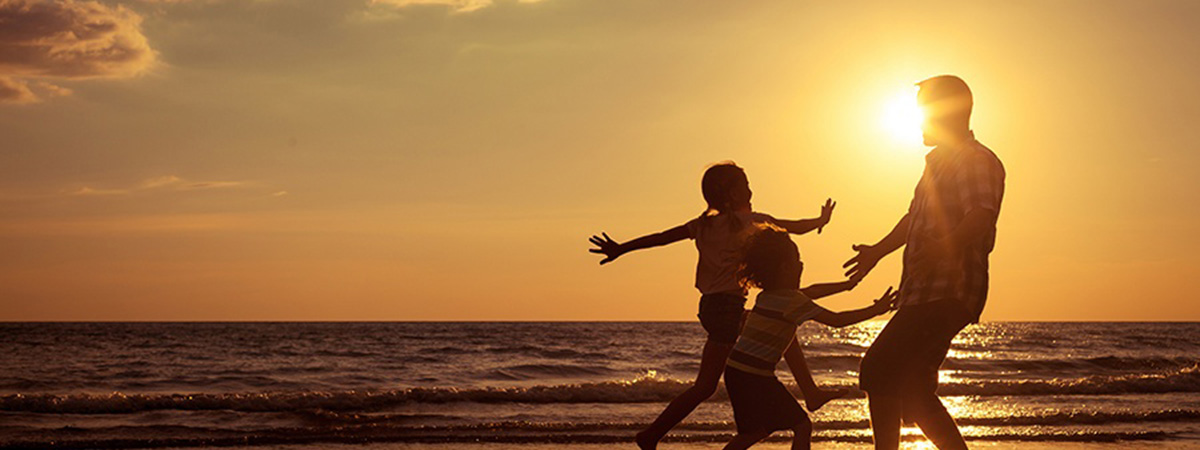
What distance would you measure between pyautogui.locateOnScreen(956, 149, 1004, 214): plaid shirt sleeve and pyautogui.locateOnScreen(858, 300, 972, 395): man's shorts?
1.50ft

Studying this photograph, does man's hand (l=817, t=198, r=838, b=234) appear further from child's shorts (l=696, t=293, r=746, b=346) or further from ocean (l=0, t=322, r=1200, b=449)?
ocean (l=0, t=322, r=1200, b=449)

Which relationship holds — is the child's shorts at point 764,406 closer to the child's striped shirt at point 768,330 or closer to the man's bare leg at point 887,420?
the child's striped shirt at point 768,330

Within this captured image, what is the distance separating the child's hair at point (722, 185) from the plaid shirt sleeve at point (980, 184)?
181 cm

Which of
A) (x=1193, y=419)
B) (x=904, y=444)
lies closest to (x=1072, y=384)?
(x=1193, y=419)

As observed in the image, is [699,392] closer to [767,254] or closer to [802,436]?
[802,436]

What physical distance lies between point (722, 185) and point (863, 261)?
1355mm

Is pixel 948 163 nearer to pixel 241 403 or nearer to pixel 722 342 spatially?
pixel 722 342

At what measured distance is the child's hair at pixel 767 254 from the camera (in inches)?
232

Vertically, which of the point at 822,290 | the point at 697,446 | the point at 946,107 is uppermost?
the point at 946,107

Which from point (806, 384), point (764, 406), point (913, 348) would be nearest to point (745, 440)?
point (764, 406)

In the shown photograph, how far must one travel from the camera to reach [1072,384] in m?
19.2

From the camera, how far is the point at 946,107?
17.6ft

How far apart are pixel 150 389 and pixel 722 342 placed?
21.3 m

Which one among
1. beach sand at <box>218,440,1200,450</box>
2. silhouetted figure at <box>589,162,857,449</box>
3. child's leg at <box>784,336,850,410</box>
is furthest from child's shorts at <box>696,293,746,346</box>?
beach sand at <box>218,440,1200,450</box>
